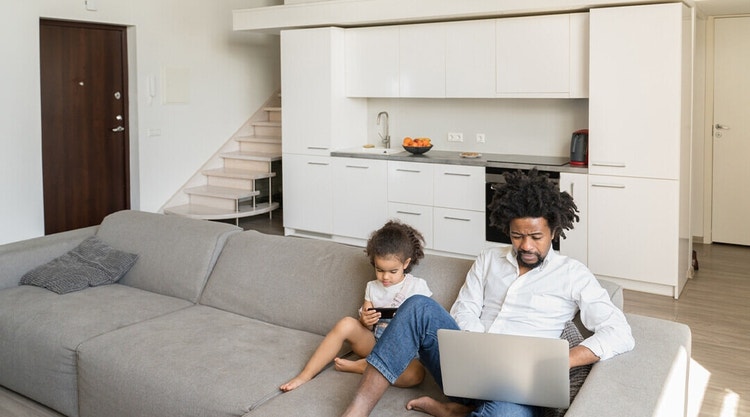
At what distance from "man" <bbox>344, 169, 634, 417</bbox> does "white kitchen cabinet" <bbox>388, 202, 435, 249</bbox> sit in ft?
11.4

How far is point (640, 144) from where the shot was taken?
501 centimetres

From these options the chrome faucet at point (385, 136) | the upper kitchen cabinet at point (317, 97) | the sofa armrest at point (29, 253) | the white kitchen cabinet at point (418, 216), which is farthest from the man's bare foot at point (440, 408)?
the chrome faucet at point (385, 136)

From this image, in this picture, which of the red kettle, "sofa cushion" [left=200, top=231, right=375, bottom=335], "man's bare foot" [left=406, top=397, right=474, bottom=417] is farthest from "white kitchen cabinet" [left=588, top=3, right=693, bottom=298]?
"man's bare foot" [left=406, top=397, right=474, bottom=417]

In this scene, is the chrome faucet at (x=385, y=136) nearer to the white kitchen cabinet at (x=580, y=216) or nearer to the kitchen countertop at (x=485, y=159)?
the kitchen countertop at (x=485, y=159)

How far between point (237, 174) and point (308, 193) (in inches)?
52.6

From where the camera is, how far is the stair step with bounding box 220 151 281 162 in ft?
25.9

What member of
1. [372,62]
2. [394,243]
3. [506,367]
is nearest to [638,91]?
[372,62]

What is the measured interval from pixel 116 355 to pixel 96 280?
38.6 inches

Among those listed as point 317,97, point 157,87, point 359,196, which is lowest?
point 359,196

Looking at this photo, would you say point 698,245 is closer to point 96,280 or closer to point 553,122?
point 553,122

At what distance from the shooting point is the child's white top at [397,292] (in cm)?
Answer: 274

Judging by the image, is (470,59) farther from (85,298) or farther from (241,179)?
(85,298)

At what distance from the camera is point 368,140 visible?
23.1 ft

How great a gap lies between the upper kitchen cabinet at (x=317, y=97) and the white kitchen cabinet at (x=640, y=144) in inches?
95.0
